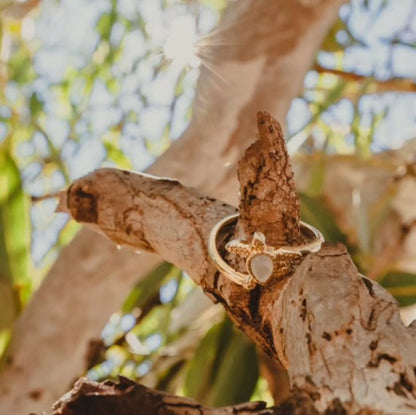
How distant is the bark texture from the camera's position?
1137mm

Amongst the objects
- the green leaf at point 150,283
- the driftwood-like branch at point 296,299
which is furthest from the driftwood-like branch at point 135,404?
the green leaf at point 150,283

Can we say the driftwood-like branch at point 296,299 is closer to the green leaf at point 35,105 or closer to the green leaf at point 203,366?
the green leaf at point 203,366

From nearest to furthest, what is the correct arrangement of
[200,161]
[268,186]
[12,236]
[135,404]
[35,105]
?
1. [135,404]
2. [268,186]
3. [200,161]
4. [12,236]
5. [35,105]

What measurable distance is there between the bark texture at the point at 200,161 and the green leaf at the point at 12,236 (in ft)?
0.46

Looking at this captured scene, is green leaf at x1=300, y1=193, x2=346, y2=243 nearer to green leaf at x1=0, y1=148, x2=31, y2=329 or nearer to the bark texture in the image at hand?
the bark texture

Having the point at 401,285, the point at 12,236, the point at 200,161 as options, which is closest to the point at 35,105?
the point at 12,236

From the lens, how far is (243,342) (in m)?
1.49

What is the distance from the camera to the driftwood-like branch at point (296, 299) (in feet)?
1.20

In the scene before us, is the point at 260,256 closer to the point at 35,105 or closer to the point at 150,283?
the point at 150,283

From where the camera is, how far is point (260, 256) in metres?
0.47

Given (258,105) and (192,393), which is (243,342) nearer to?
(192,393)

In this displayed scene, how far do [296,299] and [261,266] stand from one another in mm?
39

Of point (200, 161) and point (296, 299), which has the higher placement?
point (296, 299)

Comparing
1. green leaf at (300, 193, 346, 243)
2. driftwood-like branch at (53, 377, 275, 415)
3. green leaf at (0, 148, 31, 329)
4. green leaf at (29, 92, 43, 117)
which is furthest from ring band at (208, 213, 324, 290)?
green leaf at (29, 92, 43, 117)
